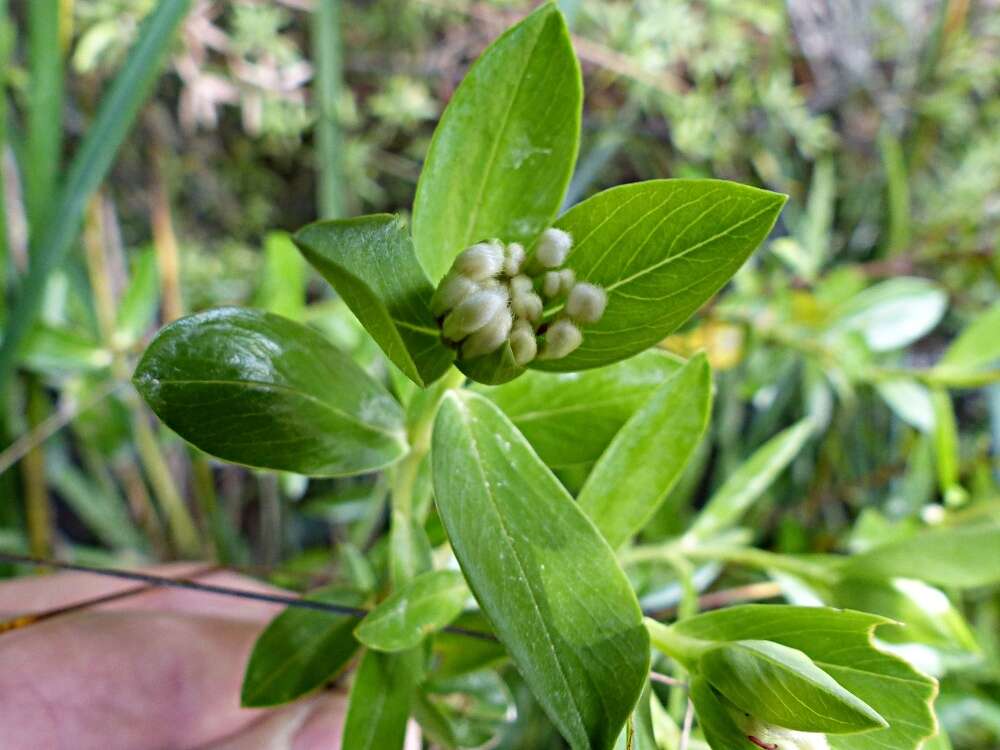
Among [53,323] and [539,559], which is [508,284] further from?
[53,323]

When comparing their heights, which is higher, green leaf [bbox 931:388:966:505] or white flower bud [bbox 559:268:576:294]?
white flower bud [bbox 559:268:576:294]

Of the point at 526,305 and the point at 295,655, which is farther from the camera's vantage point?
the point at 295,655

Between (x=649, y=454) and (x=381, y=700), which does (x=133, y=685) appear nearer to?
(x=381, y=700)

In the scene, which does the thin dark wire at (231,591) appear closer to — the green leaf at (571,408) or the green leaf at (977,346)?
the green leaf at (571,408)

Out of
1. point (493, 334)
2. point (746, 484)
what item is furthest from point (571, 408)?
point (746, 484)

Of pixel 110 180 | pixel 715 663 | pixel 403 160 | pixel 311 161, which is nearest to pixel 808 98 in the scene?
pixel 403 160

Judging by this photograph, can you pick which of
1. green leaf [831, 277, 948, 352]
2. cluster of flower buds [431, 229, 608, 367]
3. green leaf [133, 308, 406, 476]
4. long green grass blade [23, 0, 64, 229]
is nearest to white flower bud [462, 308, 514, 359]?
cluster of flower buds [431, 229, 608, 367]

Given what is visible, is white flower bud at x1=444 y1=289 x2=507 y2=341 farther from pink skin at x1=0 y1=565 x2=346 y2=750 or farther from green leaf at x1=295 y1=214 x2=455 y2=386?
pink skin at x1=0 y1=565 x2=346 y2=750
